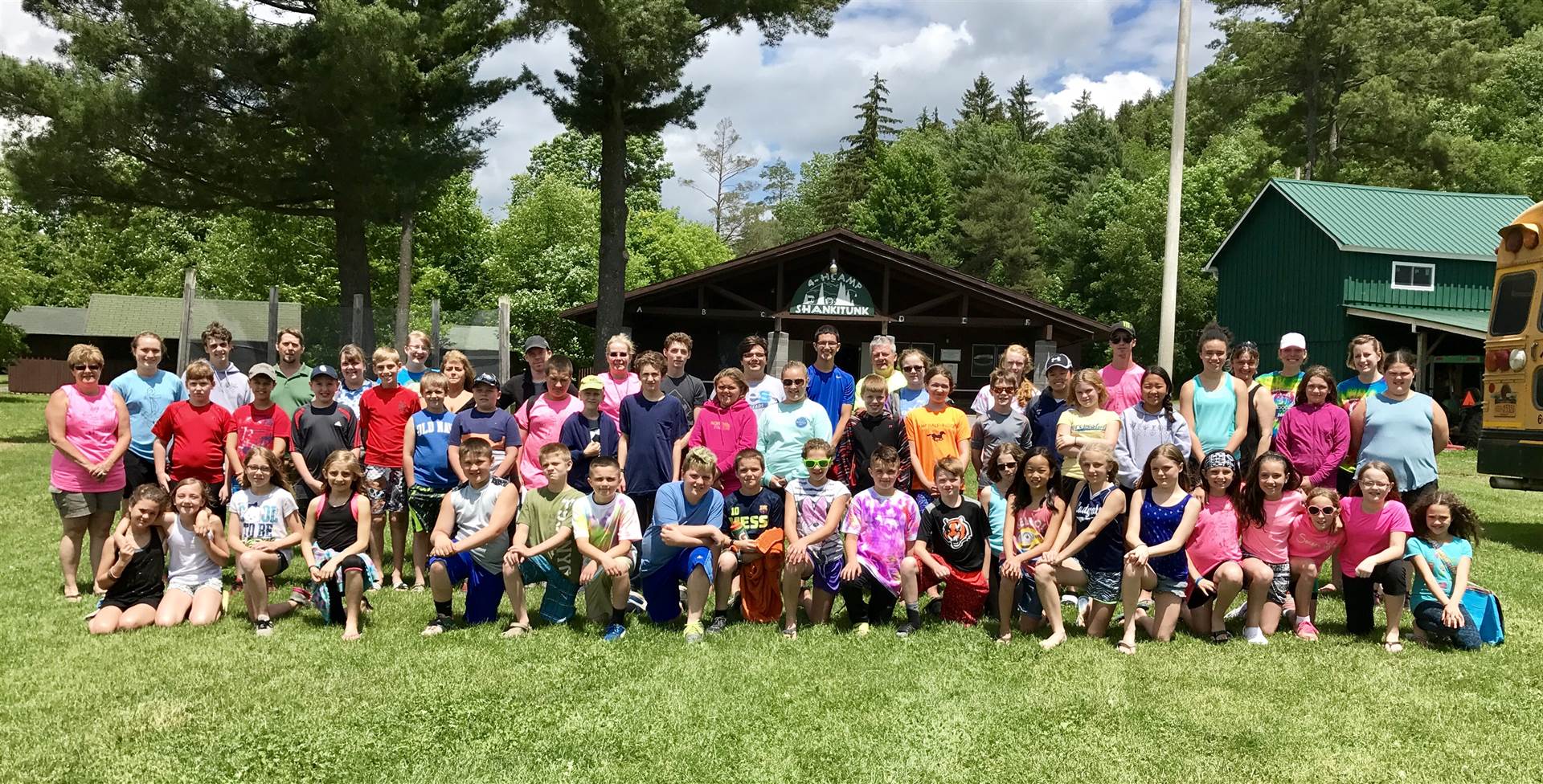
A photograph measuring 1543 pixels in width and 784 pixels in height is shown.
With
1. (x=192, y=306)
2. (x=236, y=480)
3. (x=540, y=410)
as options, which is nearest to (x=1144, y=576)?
(x=540, y=410)

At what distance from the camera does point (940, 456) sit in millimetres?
6184

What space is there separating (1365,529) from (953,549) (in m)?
2.36

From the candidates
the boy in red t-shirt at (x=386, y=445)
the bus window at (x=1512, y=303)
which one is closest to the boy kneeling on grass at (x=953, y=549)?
the boy in red t-shirt at (x=386, y=445)

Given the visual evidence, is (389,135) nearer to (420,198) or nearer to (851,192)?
(420,198)

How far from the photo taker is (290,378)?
7191 millimetres

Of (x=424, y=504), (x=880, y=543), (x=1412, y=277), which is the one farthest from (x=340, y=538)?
(x=1412, y=277)

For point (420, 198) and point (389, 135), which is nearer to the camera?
point (389, 135)

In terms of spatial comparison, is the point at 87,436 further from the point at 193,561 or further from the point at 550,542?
the point at 550,542

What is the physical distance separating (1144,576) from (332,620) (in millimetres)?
4642

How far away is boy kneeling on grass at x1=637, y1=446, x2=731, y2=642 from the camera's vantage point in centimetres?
577

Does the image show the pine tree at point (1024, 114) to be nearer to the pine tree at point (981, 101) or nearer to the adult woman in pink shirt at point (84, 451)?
the pine tree at point (981, 101)

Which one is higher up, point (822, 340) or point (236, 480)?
point (822, 340)

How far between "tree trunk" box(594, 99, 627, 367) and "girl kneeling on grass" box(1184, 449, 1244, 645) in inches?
466

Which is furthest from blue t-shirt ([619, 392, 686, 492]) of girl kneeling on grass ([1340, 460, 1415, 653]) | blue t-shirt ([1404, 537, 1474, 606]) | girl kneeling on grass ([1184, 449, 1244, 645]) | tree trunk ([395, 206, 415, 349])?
tree trunk ([395, 206, 415, 349])
